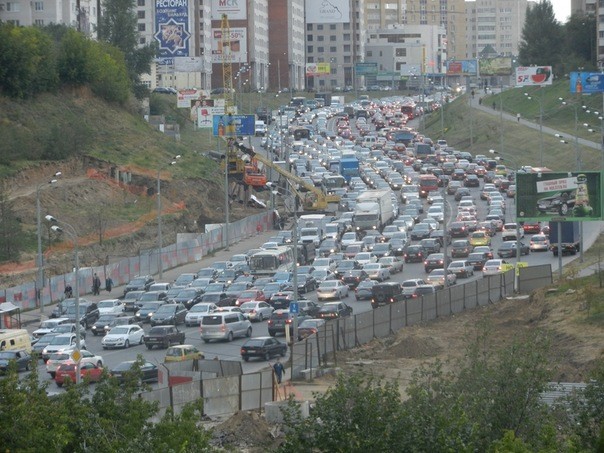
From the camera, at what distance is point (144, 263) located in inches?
2648

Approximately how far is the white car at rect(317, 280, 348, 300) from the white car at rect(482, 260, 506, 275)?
20.3ft

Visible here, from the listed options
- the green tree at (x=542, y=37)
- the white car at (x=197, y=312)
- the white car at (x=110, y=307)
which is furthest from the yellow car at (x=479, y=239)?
the green tree at (x=542, y=37)

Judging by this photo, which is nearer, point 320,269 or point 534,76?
point 320,269

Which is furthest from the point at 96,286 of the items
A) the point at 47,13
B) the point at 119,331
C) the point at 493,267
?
the point at 47,13

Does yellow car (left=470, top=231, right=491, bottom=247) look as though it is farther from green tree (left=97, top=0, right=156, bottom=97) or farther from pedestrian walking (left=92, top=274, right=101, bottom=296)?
green tree (left=97, top=0, right=156, bottom=97)

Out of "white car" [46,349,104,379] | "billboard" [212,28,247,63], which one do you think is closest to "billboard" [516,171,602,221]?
"white car" [46,349,104,379]

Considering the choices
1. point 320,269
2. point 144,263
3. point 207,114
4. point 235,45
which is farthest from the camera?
point 235,45

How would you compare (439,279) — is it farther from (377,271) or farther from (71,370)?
(71,370)

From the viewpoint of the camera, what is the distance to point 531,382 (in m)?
24.2

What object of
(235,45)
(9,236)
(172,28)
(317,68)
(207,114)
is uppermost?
(172,28)

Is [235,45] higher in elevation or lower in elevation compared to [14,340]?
higher

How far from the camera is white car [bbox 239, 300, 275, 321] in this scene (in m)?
52.7

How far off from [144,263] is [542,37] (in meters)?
92.2

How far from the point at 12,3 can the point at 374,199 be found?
2428 inches
